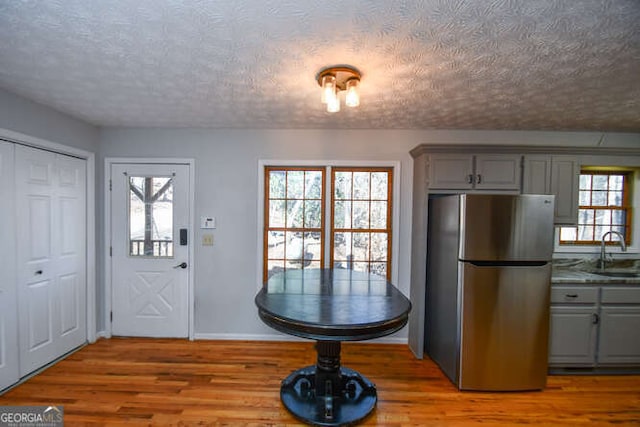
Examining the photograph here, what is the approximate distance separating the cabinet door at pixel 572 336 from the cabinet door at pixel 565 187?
0.83m

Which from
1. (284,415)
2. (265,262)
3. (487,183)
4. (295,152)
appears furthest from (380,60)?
(284,415)

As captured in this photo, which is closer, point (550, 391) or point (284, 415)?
point (284, 415)

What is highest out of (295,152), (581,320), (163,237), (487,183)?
(295,152)

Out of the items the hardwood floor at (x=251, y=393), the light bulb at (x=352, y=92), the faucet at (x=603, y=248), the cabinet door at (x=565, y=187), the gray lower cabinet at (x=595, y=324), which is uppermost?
the light bulb at (x=352, y=92)

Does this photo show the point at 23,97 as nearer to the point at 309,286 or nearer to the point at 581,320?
the point at 309,286

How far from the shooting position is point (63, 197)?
A: 2496mm

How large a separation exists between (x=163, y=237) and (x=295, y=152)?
1.76 meters

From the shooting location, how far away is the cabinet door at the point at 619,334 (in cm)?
230

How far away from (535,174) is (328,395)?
2684 mm

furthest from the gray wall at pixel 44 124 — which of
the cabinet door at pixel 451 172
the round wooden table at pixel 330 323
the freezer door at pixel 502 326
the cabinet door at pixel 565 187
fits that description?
the cabinet door at pixel 565 187

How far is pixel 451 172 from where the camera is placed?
2488mm

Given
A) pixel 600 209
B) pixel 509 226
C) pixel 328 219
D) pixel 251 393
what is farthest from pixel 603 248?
pixel 251 393

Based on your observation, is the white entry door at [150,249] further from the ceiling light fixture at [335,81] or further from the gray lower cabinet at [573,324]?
the gray lower cabinet at [573,324]

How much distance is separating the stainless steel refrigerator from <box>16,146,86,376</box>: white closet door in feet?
12.0
